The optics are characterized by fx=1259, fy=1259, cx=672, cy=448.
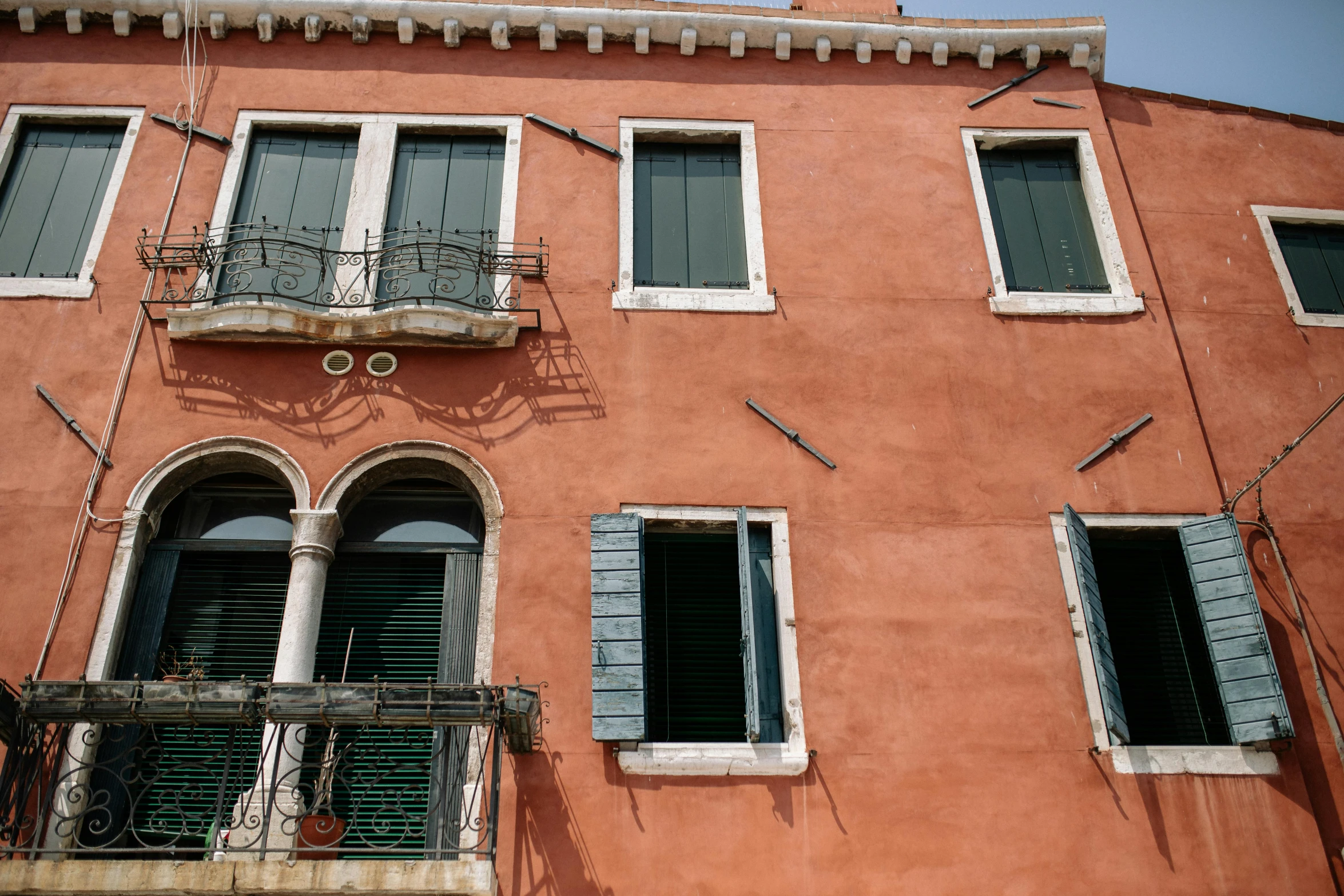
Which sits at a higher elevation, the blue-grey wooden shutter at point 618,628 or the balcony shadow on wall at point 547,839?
the blue-grey wooden shutter at point 618,628

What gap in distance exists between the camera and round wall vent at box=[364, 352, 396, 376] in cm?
862

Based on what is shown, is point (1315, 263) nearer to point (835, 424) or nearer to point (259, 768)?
point (835, 424)

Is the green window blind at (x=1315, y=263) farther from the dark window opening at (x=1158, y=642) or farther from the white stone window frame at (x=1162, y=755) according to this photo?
the white stone window frame at (x=1162, y=755)

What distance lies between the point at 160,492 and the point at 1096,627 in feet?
19.7

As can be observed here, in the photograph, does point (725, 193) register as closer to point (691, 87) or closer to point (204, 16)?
point (691, 87)

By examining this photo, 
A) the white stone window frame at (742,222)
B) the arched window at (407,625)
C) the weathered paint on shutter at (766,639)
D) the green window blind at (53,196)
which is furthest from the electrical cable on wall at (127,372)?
the weathered paint on shutter at (766,639)

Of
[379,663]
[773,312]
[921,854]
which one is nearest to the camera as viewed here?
[921,854]

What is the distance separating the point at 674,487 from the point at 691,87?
3.69 m

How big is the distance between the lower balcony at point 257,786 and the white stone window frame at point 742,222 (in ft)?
10.5

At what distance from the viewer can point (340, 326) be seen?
8.67 meters

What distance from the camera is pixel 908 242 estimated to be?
9484 millimetres

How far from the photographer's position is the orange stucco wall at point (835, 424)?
286 inches

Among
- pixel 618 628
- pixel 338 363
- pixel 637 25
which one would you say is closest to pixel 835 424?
pixel 618 628

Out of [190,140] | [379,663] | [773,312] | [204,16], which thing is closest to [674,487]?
[773,312]
